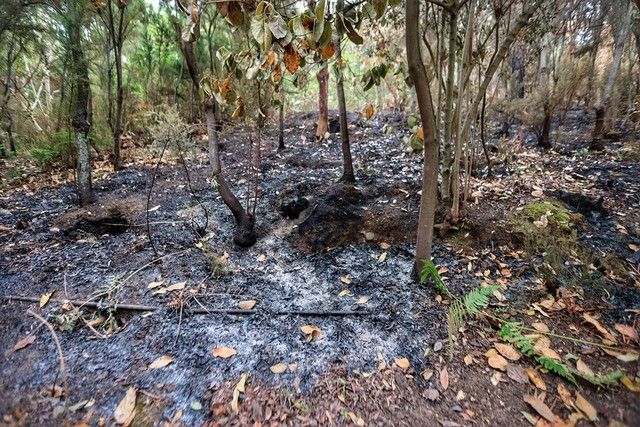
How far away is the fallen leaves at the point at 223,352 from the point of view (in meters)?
1.90

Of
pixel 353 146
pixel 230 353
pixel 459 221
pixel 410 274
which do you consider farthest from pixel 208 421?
pixel 353 146

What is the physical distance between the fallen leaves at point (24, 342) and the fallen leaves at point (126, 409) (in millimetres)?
854

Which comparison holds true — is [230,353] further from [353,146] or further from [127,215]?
[353,146]

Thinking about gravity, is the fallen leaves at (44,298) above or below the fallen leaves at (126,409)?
above

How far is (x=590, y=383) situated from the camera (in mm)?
1618

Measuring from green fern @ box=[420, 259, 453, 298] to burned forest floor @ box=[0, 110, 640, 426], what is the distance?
29mm

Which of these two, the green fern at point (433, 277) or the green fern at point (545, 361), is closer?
the green fern at point (545, 361)

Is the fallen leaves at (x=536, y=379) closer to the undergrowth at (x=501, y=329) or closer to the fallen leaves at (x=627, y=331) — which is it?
the undergrowth at (x=501, y=329)

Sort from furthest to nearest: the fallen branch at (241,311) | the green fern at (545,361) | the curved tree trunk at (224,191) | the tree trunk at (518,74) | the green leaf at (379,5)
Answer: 1. the tree trunk at (518,74)
2. the curved tree trunk at (224,191)
3. the fallen branch at (241,311)
4. the green fern at (545,361)
5. the green leaf at (379,5)

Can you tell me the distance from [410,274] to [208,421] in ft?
5.26

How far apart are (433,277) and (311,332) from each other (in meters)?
0.92

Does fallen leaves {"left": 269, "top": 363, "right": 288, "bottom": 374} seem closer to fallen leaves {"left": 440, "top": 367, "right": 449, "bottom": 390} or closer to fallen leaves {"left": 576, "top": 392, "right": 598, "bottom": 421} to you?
fallen leaves {"left": 440, "top": 367, "right": 449, "bottom": 390}

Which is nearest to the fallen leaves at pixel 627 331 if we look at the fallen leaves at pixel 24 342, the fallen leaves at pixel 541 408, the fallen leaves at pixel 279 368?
the fallen leaves at pixel 541 408

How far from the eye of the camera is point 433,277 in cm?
228
